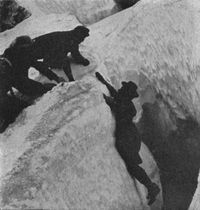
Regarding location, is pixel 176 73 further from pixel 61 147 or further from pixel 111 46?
pixel 61 147

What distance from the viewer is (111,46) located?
216 inches

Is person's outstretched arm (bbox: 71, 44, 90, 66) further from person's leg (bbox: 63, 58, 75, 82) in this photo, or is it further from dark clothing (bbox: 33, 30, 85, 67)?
person's leg (bbox: 63, 58, 75, 82)

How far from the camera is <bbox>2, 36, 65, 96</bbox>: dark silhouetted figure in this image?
4.16 m

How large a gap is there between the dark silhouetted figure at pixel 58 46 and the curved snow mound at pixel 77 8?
1.51 metres

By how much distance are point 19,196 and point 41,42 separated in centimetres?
143

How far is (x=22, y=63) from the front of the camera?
13.9 feet

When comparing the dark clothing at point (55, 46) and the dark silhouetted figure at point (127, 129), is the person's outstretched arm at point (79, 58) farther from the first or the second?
the dark silhouetted figure at point (127, 129)

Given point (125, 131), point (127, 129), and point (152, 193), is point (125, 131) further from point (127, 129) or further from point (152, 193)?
point (152, 193)

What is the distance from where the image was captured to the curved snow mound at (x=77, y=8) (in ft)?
20.8

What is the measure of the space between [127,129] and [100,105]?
1.11 ft

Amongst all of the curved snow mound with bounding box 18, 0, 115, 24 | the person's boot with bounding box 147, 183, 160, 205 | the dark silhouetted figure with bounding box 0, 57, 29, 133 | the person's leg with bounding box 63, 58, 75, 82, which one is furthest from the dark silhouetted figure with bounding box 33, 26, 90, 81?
the curved snow mound with bounding box 18, 0, 115, 24

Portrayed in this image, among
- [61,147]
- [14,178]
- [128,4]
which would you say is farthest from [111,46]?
[14,178]

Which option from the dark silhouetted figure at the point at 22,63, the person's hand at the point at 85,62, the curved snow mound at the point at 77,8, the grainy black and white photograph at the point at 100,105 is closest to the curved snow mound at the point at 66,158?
the grainy black and white photograph at the point at 100,105

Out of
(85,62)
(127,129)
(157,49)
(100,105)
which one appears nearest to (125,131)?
(127,129)
